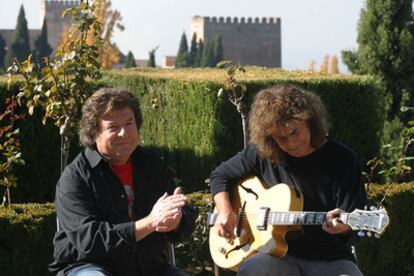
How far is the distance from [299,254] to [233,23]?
4068 inches

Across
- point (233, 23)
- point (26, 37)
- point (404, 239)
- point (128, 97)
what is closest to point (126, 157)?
point (128, 97)

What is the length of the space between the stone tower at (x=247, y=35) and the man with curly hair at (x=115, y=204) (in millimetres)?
101447

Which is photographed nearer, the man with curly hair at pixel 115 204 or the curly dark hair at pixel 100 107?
the man with curly hair at pixel 115 204

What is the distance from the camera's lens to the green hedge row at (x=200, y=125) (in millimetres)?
9523

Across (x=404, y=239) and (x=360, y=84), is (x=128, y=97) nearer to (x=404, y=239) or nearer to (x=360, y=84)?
(x=404, y=239)

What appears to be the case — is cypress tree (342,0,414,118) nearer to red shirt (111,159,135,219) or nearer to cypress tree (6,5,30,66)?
red shirt (111,159,135,219)

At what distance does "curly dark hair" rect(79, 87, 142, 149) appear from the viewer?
14.6ft

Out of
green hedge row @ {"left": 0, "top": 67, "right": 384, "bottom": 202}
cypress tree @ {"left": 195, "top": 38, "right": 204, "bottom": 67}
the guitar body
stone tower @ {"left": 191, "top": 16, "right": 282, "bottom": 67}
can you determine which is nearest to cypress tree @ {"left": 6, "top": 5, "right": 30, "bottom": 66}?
cypress tree @ {"left": 195, "top": 38, "right": 204, "bottom": 67}

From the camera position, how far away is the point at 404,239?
6965 mm

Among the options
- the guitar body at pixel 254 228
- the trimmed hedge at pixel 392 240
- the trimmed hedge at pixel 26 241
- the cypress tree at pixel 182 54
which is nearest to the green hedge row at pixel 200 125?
the trimmed hedge at pixel 392 240

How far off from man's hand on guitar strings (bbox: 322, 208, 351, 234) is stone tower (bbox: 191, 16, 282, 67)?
102 m

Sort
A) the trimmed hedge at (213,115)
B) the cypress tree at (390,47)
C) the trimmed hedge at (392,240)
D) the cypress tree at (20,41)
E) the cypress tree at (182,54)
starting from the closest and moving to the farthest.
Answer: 1. the trimmed hedge at (392,240)
2. the trimmed hedge at (213,115)
3. the cypress tree at (390,47)
4. the cypress tree at (20,41)
5. the cypress tree at (182,54)

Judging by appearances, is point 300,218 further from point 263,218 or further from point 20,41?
point 20,41

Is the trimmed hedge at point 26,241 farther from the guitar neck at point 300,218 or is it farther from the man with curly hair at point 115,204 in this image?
the guitar neck at point 300,218
